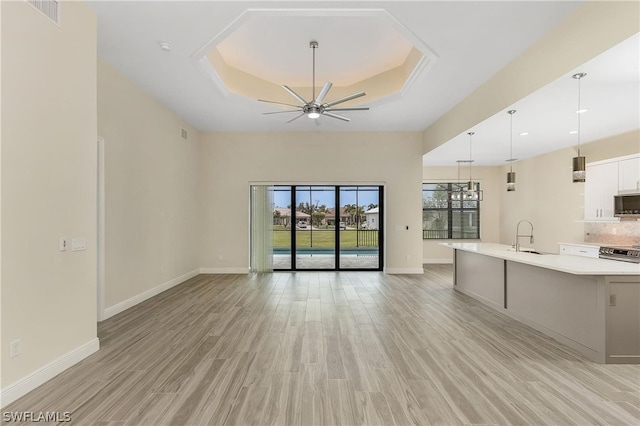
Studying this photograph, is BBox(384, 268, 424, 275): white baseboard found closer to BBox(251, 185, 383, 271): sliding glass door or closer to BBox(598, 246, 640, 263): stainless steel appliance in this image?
BBox(251, 185, 383, 271): sliding glass door

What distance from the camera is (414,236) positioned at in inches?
290

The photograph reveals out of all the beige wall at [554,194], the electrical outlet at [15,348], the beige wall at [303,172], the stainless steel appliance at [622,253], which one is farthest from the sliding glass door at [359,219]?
the electrical outlet at [15,348]

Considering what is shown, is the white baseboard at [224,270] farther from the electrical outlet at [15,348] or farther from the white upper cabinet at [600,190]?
the white upper cabinet at [600,190]

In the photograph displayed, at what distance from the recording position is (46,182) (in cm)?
257

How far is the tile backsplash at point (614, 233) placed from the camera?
5914 mm

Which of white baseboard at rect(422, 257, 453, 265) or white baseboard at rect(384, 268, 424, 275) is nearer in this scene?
white baseboard at rect(384, 268, 424, 275)

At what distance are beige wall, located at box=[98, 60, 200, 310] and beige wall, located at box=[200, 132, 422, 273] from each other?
72 centimetres

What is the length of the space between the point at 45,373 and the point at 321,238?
5690mm

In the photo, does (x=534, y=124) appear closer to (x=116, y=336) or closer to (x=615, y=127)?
(x=615, y=127)

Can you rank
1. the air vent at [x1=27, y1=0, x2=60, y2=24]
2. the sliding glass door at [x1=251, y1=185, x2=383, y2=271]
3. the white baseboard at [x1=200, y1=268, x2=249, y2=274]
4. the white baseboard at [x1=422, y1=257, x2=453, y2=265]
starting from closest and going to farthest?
the air vent at [x1=27, y1=0, x2=60, y2=24], the white baseboard at [x1=200, y1=268, x2=249, y2=274], the sliding glass door at [x1=251, y1=185, x2=383, y2=271], the white baseboard at [x1=422, y1=257, x2=453, y2=265]

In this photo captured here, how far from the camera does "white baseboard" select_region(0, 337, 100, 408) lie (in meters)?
2.23

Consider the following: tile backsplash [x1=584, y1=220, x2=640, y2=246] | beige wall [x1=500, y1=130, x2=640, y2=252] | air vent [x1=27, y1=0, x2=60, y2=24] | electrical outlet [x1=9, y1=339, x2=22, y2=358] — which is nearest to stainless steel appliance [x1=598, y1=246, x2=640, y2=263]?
tile backsplash [x1=584, y1=220, x2=640, y2=246]

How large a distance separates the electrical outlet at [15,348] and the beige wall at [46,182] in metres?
0.04

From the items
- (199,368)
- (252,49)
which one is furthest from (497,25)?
(199,368)
